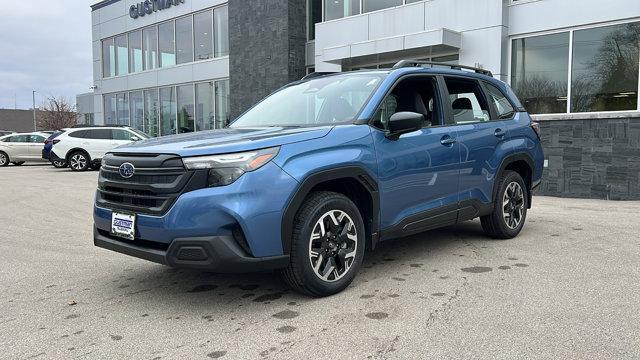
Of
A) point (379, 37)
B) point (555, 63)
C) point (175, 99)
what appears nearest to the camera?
point (555, 63)

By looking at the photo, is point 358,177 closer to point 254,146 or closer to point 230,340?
point 254,146

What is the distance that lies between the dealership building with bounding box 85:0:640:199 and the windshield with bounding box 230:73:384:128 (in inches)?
293

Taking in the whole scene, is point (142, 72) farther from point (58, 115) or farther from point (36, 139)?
point (58, 115)

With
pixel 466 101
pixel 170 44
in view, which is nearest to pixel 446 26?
pixel 466 101

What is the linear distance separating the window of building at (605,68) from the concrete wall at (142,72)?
13.3 m

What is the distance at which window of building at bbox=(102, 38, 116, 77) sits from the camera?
27.8 meters

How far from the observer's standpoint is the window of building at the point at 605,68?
10484 millimetres

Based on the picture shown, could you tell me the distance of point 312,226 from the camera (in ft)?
12.7

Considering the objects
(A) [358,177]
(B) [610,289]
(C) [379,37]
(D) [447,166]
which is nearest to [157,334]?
(A) [358,177]

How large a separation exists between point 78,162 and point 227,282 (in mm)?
16804

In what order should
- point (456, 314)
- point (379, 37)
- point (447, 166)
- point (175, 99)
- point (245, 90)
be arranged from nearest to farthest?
point (456, 314) < point (447, 166) < point (379, 37) < point (245, 90) < point (175, 99)

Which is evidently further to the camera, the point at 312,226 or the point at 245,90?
the point at 245,90

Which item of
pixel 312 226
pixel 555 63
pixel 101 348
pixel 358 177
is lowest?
pixel 101 348

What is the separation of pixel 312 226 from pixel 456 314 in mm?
1179
